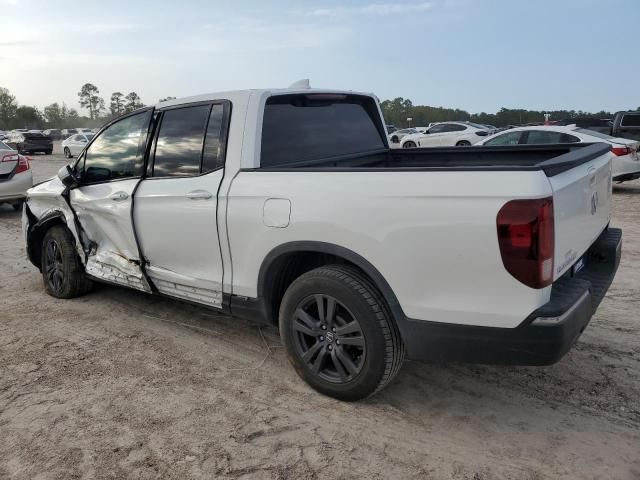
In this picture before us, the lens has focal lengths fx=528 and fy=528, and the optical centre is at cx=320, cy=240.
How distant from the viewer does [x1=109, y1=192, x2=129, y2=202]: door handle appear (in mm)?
4159

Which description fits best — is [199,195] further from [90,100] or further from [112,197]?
[90,100]

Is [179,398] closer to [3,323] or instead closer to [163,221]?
[163,221]

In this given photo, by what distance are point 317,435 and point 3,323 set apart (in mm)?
3303

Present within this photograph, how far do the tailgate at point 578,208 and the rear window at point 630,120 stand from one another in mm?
12232

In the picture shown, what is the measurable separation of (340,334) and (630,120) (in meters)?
14.0

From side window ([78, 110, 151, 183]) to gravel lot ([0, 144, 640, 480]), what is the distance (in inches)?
51.8

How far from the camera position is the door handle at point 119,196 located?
4159mm

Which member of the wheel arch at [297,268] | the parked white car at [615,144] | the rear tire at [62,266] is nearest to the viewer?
the wheel arch at [297,268]

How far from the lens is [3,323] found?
4.65 meters

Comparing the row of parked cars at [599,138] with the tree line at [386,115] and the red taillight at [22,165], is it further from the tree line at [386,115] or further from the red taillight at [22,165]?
the tree line at [386,115]

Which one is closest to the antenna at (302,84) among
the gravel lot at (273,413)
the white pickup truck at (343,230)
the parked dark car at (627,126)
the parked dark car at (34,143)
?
the white pickup truck at (343,230)

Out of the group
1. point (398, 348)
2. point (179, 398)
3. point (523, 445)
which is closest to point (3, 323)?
point (179, 398)

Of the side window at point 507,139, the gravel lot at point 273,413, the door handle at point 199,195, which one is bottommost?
the gravel lot at point 273,413

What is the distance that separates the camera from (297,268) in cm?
345
